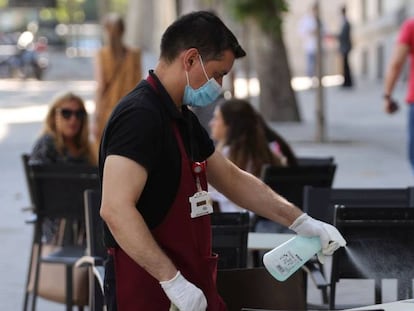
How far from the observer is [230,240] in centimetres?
473

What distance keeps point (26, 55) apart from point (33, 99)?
9207 mm

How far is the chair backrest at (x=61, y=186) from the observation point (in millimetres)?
6293

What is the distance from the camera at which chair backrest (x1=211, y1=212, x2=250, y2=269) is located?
4.71 metres

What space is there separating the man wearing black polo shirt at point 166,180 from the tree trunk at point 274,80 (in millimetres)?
13272

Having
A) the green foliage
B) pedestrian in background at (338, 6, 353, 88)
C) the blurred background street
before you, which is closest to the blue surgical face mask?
the blurred background street

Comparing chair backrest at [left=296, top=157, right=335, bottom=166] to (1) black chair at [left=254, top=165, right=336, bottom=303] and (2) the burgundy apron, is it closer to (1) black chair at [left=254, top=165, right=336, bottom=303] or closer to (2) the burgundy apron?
(1) black chair at [left=254, top=165, right=336, bottom=303]

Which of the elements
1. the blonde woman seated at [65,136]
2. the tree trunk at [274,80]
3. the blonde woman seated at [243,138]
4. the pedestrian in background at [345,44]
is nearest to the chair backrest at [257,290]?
the blonde woman seated at [243,138]

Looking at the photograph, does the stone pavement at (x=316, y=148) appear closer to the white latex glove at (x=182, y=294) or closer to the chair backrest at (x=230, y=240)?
the chair backrest at (x=230, y=240)

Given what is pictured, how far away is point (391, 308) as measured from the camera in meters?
3.17

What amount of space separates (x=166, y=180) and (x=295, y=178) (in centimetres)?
318

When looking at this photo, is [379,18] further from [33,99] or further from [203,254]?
[203,254]

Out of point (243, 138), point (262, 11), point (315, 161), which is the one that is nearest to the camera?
point (243, 138)

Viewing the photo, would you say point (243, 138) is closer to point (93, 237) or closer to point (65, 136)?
point (65, 136)

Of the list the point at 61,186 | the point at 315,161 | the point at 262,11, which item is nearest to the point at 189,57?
the point at 61,186
